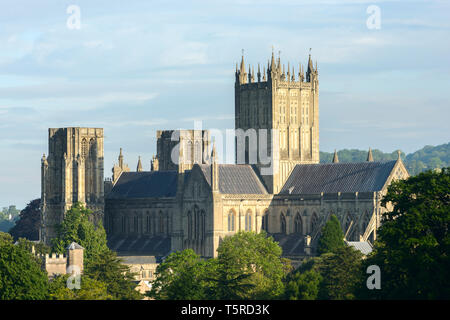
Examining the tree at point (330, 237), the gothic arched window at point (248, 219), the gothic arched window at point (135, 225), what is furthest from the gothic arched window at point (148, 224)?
the tree at point (330, 237)

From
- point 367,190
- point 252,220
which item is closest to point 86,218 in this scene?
point 252,220

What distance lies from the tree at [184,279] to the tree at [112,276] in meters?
2.32

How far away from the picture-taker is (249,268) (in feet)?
469

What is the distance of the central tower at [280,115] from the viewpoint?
7136 inches

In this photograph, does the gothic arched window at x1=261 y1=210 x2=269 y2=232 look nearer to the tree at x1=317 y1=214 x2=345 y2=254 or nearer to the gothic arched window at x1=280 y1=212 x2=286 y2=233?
the gothic arched window at x1=280 y1=212 x2=286 y2=233

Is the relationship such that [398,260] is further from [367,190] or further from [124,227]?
[124,227]

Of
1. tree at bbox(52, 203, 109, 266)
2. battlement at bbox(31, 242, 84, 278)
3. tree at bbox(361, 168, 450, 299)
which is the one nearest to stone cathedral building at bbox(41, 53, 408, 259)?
tree at bbox(52, 203, 109, 266)

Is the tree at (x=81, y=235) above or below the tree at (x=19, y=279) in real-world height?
above

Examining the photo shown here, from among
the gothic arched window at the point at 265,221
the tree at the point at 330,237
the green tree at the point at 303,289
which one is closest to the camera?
the green tree at the point at 303,289

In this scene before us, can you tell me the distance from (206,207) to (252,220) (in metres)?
6.27

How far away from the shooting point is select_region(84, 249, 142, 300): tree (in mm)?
136250

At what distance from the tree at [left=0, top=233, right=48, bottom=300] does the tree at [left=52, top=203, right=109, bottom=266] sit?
37275 millimetres

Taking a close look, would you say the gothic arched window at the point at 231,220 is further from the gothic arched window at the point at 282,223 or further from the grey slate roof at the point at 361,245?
the grey slate roof at the point at 361,245
